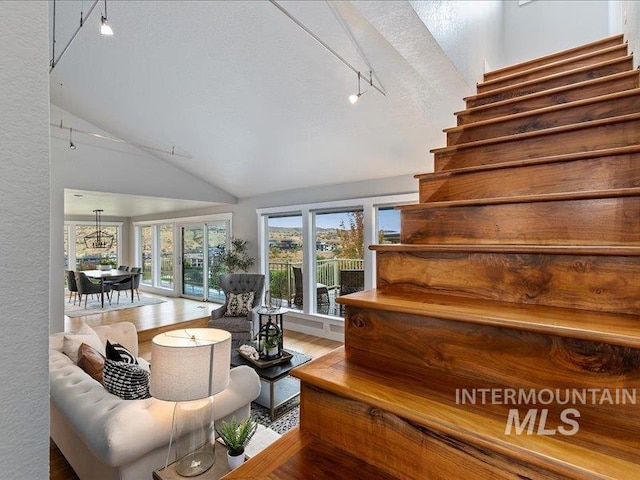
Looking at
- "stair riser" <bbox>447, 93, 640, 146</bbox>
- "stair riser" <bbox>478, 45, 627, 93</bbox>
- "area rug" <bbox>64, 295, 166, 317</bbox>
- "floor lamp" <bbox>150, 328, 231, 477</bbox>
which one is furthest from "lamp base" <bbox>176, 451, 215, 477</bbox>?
"area rug" <bbox>64, 295, 166, 317</bbox>

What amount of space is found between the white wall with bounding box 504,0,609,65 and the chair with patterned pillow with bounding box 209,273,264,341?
4516 millimetres

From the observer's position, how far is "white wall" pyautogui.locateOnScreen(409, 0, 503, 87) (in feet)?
6.01

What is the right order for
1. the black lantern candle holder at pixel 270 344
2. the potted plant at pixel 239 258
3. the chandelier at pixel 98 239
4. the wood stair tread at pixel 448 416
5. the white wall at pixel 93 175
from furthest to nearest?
the chandelier at pixel 98 239, the potted plant at pixel 239 258, the white wall at pixel 93 175, the black lantern candle holder at pixel 270 344, the wood stair tread at pixel 448 416

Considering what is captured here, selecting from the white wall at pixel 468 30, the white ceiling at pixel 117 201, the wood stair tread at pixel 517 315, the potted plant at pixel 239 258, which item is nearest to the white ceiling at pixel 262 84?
the white wall at pixel 468 30

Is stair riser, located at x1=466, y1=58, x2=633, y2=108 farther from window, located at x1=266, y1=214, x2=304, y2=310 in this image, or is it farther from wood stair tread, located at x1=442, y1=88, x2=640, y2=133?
window, located at x1=266, y1=214, x2=304, y2=310

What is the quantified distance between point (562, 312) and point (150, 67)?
12.8 ft

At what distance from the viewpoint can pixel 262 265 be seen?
6.20m

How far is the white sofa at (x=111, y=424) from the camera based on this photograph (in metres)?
1.54

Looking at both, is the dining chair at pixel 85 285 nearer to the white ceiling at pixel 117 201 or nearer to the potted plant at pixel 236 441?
the white ceiling at pixel 117 201

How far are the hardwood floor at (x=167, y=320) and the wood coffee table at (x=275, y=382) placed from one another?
931 mm

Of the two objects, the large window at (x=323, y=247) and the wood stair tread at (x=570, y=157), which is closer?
the wood stair tread at (x=570, y=157)

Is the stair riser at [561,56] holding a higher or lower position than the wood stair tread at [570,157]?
higher

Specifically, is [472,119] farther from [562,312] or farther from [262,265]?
[262,265]

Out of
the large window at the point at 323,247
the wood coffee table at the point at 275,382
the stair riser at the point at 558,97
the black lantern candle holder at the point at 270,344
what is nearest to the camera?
the stair riser at the point at 558,97
